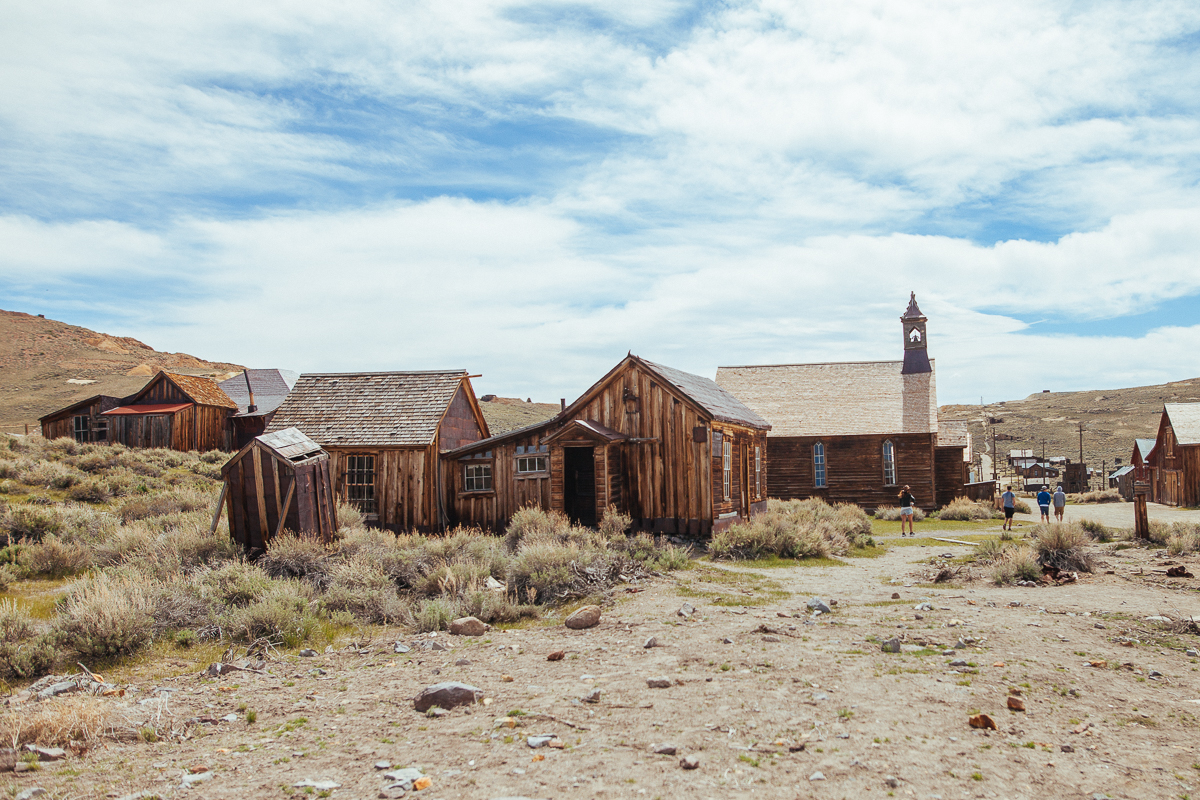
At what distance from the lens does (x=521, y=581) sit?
1113 cm

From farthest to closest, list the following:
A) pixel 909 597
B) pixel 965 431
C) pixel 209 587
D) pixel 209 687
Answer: pixel 965 431, pixel 909 597, pixel 209 587, pixel 209 687

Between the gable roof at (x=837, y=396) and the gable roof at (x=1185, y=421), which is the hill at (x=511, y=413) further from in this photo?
the gable roof at (x=1185, y=421)

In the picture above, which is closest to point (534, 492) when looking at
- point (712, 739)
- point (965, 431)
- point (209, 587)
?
point (209, 587)

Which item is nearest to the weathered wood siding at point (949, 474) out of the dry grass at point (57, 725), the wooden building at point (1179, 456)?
the wooden building at point (1179, 456)

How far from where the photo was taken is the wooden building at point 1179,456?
3120cm

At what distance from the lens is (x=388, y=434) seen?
63.1 ft

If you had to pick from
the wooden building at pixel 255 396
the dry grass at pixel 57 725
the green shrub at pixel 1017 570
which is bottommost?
the green shrub at pixel 1017 570

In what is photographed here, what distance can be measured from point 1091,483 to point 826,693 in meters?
60.2

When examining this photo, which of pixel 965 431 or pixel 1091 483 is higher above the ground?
pixel 965 431

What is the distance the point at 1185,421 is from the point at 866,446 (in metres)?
15.0

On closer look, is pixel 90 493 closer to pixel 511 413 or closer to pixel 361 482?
pixel 361 482

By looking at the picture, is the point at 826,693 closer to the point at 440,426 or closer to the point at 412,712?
the point at 412,712

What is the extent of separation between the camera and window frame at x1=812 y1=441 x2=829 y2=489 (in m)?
29.9

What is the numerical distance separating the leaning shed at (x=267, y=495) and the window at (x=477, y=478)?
6.54 metres
